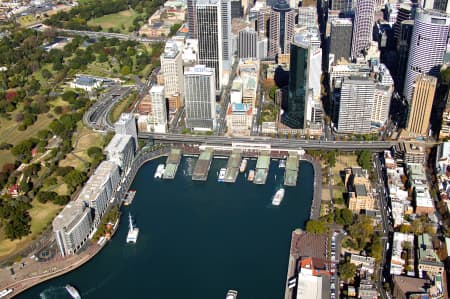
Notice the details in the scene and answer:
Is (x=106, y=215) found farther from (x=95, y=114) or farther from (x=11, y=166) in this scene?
(x=95, y=114)

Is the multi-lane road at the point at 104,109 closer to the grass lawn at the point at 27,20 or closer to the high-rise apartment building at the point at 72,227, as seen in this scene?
the high-rise apartment building at the point at 72,227

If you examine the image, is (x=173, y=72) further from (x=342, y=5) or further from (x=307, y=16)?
(x=342, y=5)

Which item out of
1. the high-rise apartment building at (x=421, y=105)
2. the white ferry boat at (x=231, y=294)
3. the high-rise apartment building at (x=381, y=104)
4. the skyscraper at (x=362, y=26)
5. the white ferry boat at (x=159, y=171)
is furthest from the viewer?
the skyscraper at (x=362, y=26)

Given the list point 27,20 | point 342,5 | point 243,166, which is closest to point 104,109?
point 243,166

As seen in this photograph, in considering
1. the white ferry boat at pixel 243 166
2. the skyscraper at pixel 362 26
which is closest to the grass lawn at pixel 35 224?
the white ferry boat at pixel 243 166

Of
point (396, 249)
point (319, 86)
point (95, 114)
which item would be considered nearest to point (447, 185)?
point (396, 249)
